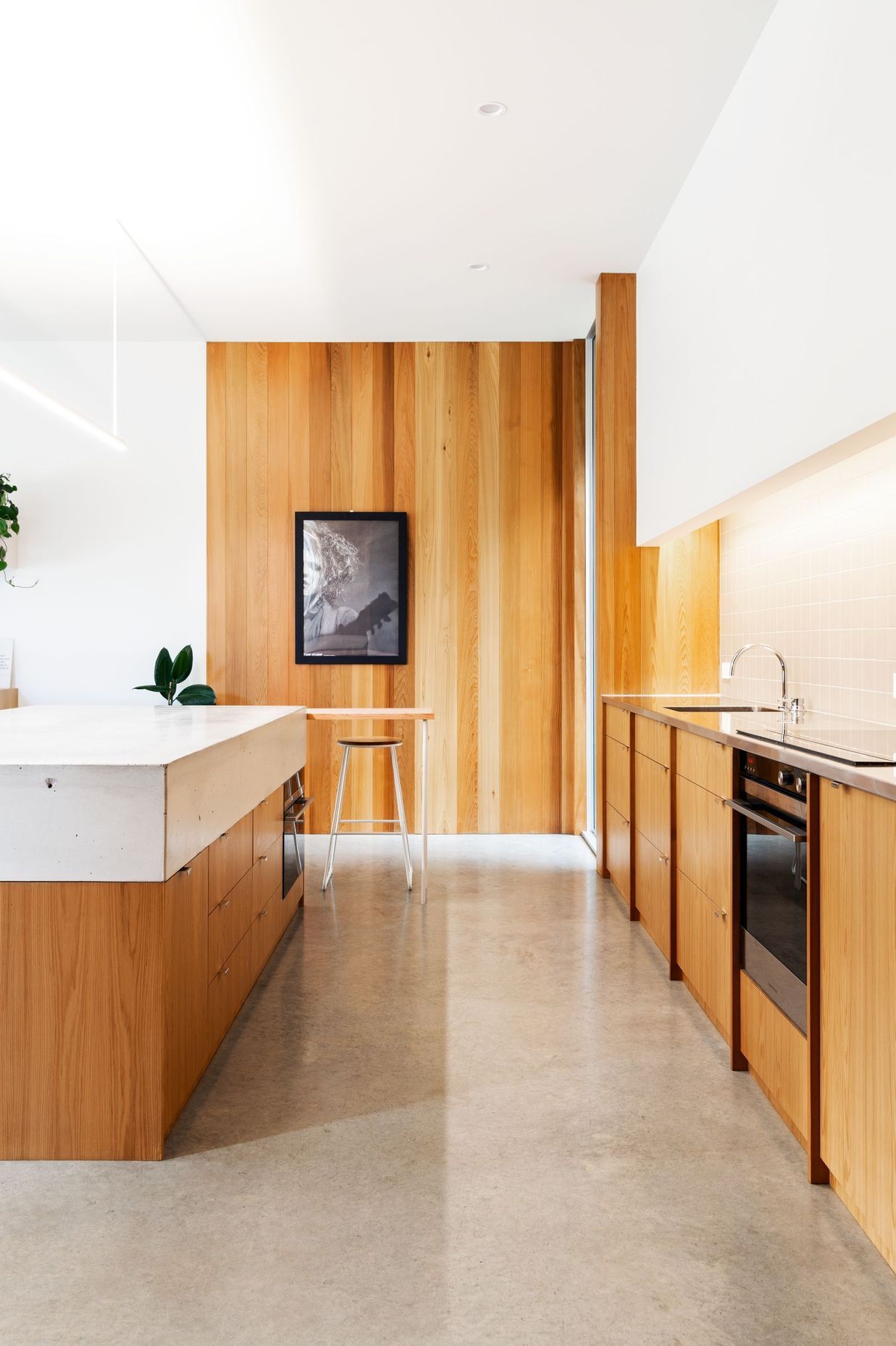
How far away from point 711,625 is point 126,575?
11.6 feet

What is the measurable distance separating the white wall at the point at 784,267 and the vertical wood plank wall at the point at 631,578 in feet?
1.72

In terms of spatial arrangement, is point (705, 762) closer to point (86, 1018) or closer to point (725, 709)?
point (725, 709)

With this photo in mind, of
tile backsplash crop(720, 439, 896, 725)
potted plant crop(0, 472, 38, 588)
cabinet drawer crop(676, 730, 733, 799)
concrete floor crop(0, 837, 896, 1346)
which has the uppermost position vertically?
potted plant crop(0, 472, 38, 588)

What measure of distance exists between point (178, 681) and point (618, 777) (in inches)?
107

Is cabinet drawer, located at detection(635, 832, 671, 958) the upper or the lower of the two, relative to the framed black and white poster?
lower

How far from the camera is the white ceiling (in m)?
2.84

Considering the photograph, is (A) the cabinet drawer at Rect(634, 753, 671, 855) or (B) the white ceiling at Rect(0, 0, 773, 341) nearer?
(B) the white ceiling at Rect(0, 0, 773, 341)

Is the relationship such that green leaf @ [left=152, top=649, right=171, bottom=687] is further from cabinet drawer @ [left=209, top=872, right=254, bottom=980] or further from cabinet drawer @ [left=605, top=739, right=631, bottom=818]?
cabinet drawer @ [left=209, top=872, right=254, bottom=980]

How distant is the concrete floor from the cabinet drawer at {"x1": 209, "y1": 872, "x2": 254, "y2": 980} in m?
0.29

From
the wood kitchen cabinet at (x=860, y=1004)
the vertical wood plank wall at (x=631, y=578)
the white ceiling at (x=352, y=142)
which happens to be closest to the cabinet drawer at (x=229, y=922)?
the wood kitchen cabinet at (x=860, y=1004)

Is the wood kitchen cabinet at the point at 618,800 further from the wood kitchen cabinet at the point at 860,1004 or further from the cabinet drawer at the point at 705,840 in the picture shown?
the wood kitchen cabinet at the point at 860,1004

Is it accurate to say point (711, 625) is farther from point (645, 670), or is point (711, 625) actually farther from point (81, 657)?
point (81, 657)

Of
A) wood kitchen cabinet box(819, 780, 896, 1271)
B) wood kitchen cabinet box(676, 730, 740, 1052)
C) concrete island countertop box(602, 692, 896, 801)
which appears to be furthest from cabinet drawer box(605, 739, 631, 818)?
wood kitchen cabinet box(819, 780, 896, 1271)

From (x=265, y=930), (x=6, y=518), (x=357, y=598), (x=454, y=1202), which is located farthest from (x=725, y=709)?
(x=6, y=518)
